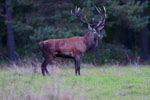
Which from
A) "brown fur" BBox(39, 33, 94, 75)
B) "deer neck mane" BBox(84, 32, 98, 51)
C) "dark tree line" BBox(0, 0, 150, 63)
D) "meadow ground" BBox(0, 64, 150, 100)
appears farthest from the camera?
"dark tree line" BBox(0, 0, 150, 63)

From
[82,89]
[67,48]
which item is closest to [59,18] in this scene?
[67,48]

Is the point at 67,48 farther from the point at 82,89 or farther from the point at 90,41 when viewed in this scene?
the point at 82,89

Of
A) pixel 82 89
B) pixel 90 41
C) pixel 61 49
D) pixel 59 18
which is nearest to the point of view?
pixel 82 89

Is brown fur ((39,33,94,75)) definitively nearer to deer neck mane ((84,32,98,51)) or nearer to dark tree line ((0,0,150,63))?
deer neck mane ((84,32,98,51))

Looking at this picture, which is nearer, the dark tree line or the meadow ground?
the meadow ground

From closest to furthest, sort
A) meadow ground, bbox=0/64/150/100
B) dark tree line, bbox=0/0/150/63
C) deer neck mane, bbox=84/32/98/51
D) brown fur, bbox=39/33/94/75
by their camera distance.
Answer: meadow ground, bbox=0/64/150/100, brown fur, bbox=39/33/94/75, deer neck mane, bbox=84/32/98/51, dark tree line, bbox=0/0/150/63

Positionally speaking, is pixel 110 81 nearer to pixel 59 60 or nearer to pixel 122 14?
pixel 59 60

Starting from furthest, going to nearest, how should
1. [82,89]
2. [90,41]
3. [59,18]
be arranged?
[59,18]
[90,41]
[82,89]

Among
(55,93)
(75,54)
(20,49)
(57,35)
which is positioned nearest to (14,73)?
(75,54)

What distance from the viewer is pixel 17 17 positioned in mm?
22547

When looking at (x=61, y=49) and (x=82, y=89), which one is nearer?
(x=82, y=89)

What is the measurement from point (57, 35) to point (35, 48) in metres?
2.20

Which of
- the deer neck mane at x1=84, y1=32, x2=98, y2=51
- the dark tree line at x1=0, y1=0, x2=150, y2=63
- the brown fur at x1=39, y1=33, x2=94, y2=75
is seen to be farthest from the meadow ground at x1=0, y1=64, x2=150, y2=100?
the dark tree line at x1=0, y1=0, x2=150, y2=63

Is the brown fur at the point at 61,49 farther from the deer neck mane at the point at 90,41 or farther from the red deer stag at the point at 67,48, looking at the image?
the deer neck mane at the point at 90,41
